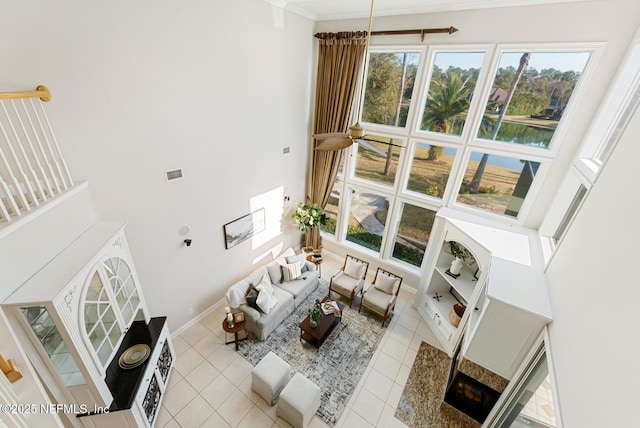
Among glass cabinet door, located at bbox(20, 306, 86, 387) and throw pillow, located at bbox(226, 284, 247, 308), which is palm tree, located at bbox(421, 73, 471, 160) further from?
glass cabinet door, located at bbox(20, 306, 86, 387)

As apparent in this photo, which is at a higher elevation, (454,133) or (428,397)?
(454,133)

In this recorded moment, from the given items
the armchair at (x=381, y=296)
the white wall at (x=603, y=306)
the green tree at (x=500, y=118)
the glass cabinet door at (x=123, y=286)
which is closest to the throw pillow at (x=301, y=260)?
the armchair at (x=381, y=296)

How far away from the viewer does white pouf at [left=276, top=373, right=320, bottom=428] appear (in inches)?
140

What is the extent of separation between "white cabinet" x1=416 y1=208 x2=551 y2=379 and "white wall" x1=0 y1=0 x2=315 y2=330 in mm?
3747

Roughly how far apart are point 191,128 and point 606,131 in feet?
19.4

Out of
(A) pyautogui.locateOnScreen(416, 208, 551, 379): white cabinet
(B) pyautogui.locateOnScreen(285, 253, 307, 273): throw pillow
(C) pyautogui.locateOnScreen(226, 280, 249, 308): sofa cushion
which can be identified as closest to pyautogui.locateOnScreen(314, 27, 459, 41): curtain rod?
(A) pyautogui.locateOnScreen(416, 208, 551, 379): white cabinet

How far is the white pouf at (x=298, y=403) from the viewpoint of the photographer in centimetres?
355

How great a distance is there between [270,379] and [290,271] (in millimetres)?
2220

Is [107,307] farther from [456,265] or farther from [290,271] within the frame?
[456,265]

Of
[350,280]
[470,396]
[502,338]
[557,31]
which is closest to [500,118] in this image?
[557,31]

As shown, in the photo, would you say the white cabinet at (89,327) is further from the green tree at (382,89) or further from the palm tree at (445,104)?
the palm tree at (445,104)

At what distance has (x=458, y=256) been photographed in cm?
497

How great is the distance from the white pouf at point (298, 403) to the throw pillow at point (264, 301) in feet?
4.48

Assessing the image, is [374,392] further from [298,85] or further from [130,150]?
[298,85]
